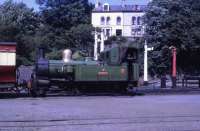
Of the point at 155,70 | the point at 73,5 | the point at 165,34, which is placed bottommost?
the point at 155,70

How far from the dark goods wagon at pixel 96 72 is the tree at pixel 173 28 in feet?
140

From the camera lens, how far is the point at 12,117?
61.5ft

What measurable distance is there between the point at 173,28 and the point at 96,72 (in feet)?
154

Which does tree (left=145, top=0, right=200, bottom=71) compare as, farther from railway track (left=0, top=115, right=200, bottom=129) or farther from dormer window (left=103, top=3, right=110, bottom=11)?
railway track (left=0, top=115, right=200, bottom=129)

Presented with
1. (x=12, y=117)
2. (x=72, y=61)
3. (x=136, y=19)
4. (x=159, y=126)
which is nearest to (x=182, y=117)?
(x=159, y=126)

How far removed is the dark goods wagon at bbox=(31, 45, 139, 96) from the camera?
108 ft

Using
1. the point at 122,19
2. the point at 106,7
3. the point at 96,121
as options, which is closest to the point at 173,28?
the point at 122,19

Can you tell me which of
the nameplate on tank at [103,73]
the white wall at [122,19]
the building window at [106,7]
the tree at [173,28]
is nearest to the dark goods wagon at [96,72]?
the nameplate on tank at [103,73]

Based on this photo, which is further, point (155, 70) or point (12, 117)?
point (155, 70)

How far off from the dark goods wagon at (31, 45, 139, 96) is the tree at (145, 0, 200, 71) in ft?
140

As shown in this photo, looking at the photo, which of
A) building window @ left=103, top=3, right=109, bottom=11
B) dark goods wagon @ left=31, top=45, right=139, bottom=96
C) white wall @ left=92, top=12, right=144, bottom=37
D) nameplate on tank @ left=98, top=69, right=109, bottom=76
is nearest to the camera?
dark goods wagon @ left=31, top=45, right=139, bottom=96

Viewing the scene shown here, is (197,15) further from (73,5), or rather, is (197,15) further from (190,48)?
(73,5)

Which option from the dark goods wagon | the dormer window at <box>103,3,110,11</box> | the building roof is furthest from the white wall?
the dark goods wagon

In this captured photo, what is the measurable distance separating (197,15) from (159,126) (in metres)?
66.4
